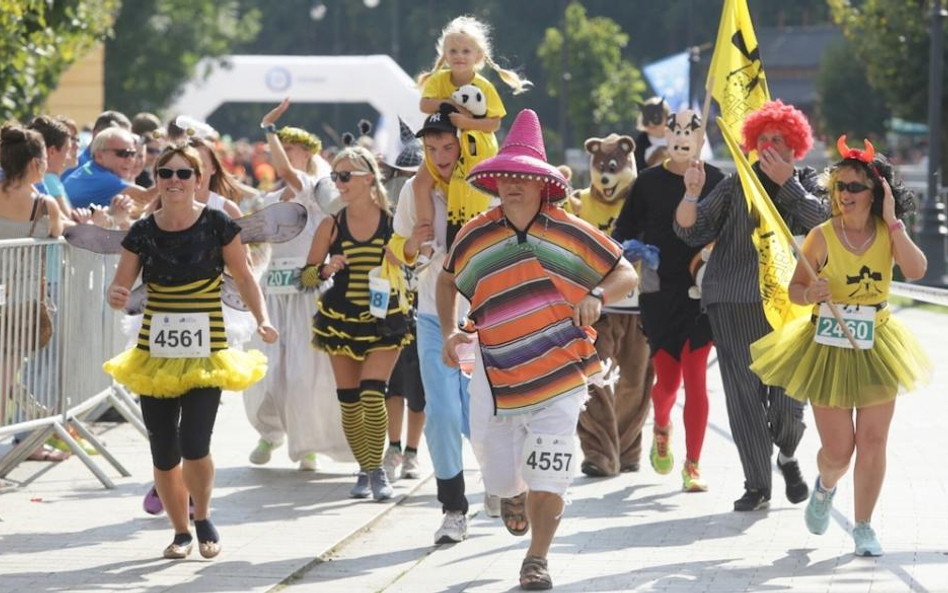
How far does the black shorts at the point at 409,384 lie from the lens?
10.7 m

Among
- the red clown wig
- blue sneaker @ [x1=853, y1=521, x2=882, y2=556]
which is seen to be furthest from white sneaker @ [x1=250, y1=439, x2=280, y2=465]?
blue sneaker @ [x1=853, y1=521, x2=882, y2=556]

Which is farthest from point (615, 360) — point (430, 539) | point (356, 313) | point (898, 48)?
point (898, 48)

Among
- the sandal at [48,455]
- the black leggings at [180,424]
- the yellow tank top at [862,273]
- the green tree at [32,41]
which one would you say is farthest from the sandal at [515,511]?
the green tree at [32,41]

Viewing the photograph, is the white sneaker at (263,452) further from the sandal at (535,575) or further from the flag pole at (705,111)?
the sandal at (535,575)

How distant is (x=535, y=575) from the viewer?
703 centimetres

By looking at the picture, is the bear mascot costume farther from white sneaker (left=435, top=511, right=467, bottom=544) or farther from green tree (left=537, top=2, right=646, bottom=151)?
green tree (left=537, top=2, right=646, bottom=151)

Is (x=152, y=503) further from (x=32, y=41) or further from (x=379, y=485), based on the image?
(x=32, y=41)

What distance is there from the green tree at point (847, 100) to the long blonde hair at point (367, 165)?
53683 millimetres

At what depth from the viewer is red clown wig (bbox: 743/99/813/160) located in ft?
28.2

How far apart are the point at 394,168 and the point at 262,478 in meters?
2.11

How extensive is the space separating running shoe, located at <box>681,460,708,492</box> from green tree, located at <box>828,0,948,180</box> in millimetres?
22197

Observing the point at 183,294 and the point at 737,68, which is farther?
the point at 737,68

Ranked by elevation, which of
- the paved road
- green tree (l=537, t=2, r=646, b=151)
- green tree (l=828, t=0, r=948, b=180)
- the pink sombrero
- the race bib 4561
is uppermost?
green tree (l=537, t=2, r=646, b=151)

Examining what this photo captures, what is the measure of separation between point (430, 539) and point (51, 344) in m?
2.69
